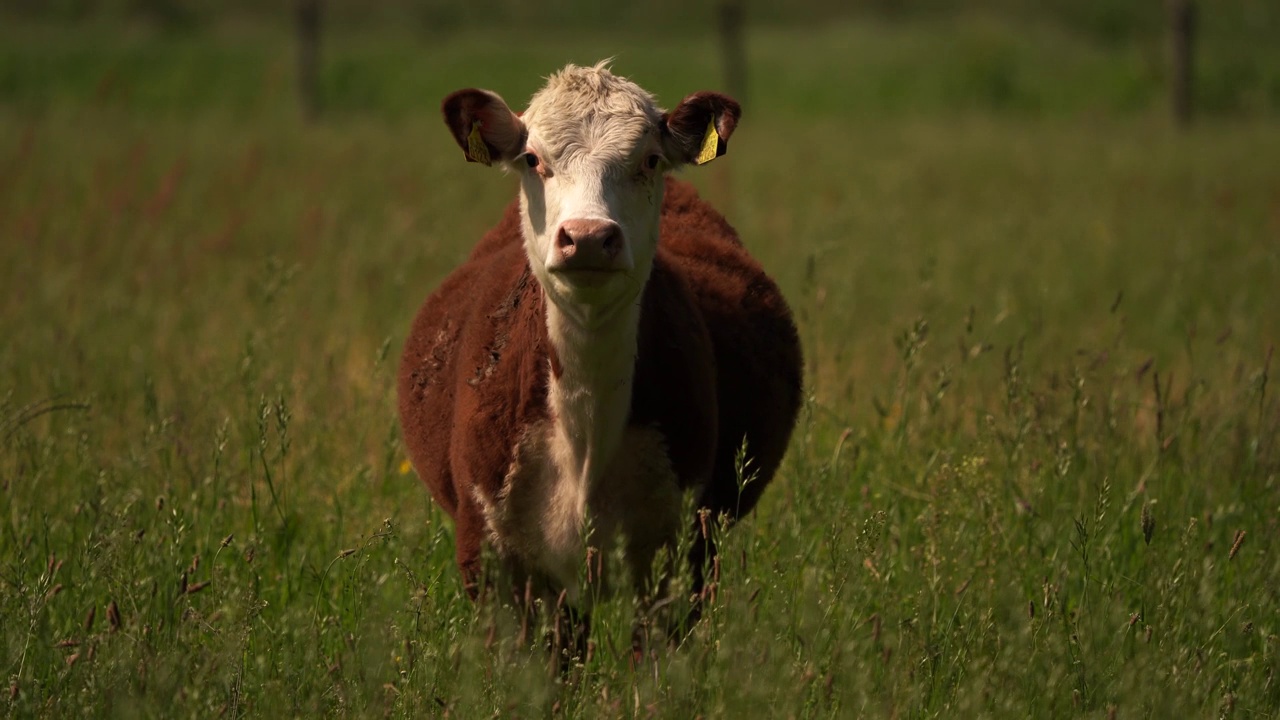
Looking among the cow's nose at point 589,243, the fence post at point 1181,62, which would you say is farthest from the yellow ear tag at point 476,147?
the fence post at point 1181,62

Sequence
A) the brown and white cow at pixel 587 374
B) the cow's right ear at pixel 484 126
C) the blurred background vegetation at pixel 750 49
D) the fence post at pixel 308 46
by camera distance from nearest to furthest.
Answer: the brown and white cow at pixel 587 374
the cow's right ear at pixel 484 126
the fence post at pixel 308 46
the blurred background vegetation at pixel 750 49

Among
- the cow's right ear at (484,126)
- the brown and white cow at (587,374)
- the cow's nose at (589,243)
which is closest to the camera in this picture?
the cow's nose at (589,243)

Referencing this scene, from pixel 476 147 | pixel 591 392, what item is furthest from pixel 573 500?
pixel 476 147

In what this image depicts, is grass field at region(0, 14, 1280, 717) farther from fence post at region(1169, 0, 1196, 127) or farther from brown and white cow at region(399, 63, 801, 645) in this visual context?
fence post at region(1169, 0, 1196, 127)

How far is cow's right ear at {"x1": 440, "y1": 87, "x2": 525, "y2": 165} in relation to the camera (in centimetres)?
374

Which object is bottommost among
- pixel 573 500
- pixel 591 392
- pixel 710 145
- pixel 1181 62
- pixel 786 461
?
pixel 1181 62

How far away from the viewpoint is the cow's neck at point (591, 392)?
362 cm

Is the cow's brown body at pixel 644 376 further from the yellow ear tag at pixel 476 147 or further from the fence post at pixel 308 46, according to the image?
the fence post at pixel 308 46

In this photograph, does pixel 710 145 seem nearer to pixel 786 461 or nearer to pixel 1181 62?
pixel 786 461

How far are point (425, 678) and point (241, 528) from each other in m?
1.66

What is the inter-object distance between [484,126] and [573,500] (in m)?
1.07

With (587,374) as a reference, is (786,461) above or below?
below

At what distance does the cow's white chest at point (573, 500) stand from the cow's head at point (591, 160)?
0.38 meters

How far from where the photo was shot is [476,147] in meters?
3.80
